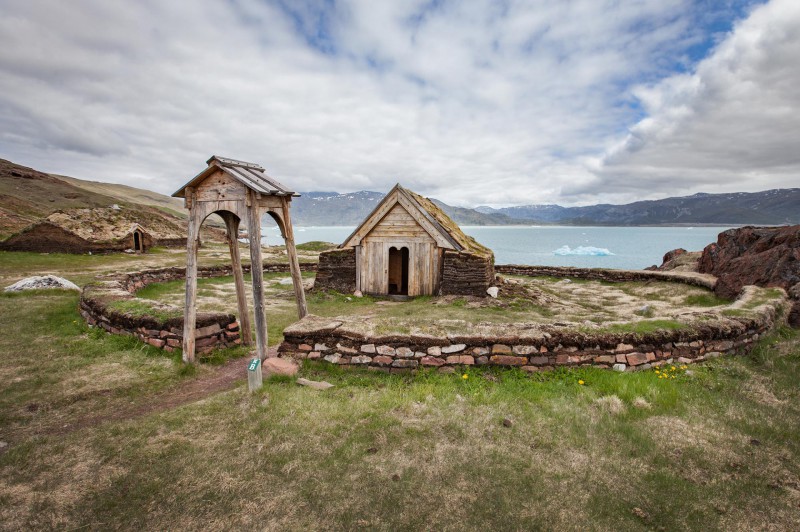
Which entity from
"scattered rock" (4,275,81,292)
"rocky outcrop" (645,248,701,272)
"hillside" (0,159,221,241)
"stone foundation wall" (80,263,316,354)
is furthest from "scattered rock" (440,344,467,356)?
Answer: "hillside" (0,159,221,241)

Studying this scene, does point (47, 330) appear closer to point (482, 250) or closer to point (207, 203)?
point (207, 203)

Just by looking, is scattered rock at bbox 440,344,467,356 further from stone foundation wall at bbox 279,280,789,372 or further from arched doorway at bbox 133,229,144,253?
arched doorway at bbox 133,229,144,253

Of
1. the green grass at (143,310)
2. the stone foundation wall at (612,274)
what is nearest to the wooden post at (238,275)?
the green grass at (143,310)

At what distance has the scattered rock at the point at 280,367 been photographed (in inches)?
256

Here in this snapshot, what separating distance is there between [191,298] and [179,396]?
220 cm

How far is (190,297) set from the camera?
7590 mm

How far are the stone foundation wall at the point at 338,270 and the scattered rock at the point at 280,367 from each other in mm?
9994

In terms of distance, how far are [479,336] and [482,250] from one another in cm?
1127

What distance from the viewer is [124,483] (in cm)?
395

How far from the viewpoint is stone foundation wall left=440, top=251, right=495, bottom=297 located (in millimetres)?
15109

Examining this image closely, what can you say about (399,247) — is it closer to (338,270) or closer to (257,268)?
(338,270)

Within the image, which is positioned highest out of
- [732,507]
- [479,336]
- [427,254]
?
[427,254]

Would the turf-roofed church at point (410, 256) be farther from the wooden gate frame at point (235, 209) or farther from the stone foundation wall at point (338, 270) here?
the wooden gate frame at point (235, 209)

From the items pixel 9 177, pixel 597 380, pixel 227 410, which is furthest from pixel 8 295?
pixel 9 177
